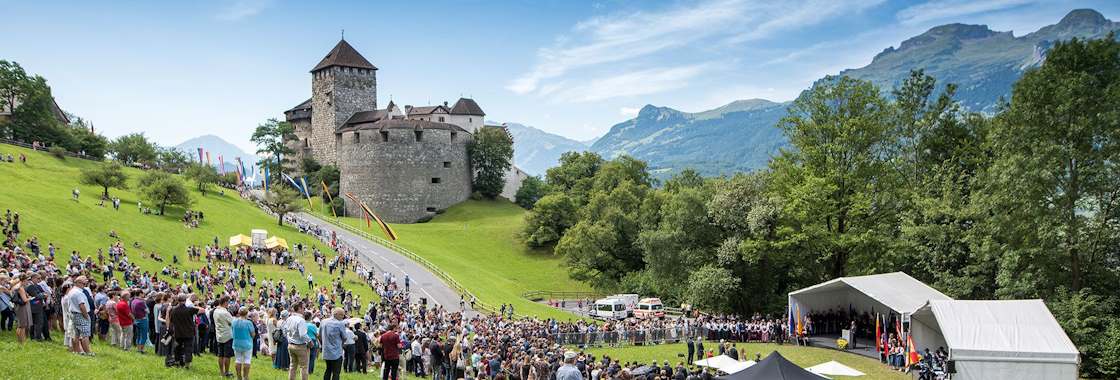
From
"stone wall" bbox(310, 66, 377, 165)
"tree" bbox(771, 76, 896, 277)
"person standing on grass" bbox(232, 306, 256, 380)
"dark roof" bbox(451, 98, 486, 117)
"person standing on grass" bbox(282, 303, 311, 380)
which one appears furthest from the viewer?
"dark roof" bbox(451, 98, 486, 117)

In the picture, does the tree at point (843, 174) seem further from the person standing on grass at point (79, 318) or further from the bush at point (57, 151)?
the bush at point (57, 151)

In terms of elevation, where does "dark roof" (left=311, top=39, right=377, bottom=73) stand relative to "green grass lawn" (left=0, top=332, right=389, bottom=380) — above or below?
above

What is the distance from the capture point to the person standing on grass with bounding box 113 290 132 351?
1305 cm

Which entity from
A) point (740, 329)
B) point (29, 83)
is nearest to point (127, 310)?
point (740, 329)

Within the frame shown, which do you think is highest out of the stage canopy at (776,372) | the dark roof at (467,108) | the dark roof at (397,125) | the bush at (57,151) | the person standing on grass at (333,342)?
the dark roof at (467,108)

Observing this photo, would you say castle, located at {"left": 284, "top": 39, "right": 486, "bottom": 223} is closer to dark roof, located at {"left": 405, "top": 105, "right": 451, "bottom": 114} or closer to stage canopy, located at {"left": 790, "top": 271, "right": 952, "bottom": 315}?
dark roof, located at {"left": 405, "top": 105, "right": 451, "bottom": 114}

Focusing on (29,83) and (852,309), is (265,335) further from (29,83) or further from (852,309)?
(29,83)

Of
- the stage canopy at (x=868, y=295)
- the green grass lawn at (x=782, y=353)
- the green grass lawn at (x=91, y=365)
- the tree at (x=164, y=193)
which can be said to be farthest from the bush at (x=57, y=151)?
the stage canopy at (x=868, y=295)

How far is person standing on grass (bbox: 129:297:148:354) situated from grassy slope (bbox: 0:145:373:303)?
63.0 ft

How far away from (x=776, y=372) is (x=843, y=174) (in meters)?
25.9

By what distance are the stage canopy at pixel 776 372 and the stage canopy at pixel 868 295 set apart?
12690 mm

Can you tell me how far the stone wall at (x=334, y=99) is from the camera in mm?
86750

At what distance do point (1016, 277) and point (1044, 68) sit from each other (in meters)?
7.68

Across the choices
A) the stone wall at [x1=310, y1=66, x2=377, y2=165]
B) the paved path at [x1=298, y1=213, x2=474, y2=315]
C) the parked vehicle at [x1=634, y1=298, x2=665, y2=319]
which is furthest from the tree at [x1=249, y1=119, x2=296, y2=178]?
the parked vehicle at [x1=634, y1=298, x2=665, y2=319]
